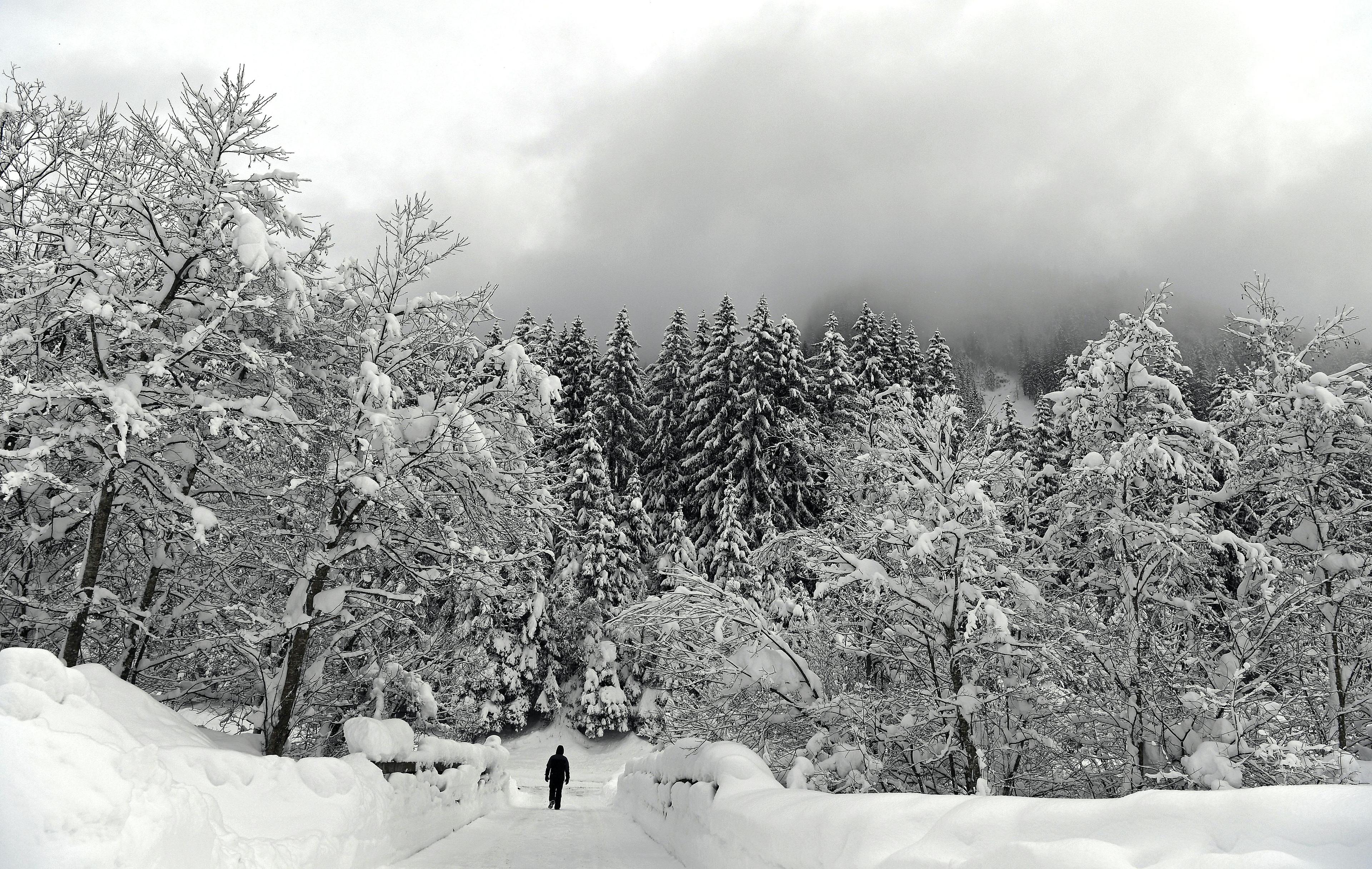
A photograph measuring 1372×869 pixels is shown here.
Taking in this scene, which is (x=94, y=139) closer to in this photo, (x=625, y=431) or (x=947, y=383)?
(x=625, y=431)

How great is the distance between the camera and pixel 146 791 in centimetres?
398

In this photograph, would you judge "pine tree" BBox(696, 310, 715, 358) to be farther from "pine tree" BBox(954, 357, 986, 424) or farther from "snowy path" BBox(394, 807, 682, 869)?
"snowy path" BBox(394, 807, 682, 869)

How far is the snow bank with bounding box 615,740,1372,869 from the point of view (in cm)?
260

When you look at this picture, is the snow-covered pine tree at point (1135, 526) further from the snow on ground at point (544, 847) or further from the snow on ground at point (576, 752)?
the snow on ground at point (576, 752)

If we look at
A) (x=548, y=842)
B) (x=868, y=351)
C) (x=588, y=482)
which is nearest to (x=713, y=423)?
(x=588, y=482)

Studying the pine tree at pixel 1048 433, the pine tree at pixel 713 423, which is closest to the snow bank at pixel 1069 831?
the pine tree at pixel 1048 433

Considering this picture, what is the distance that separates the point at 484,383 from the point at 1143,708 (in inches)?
337

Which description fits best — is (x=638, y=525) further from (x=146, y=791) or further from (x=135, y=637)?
(x=146, y=791)

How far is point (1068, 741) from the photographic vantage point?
893 cm

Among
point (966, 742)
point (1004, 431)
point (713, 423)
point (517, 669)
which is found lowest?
point (517, 669)

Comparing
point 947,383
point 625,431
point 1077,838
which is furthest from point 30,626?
point 947,383

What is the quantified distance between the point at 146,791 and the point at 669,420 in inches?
1270

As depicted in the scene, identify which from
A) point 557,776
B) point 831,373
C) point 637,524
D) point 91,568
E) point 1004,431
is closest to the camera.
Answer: point 91,568

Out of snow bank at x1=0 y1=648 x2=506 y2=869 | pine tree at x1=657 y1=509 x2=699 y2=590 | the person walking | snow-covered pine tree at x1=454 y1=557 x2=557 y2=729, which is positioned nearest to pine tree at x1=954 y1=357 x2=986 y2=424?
snow bank at x1=0 y1=648 x2=506 y2=869
